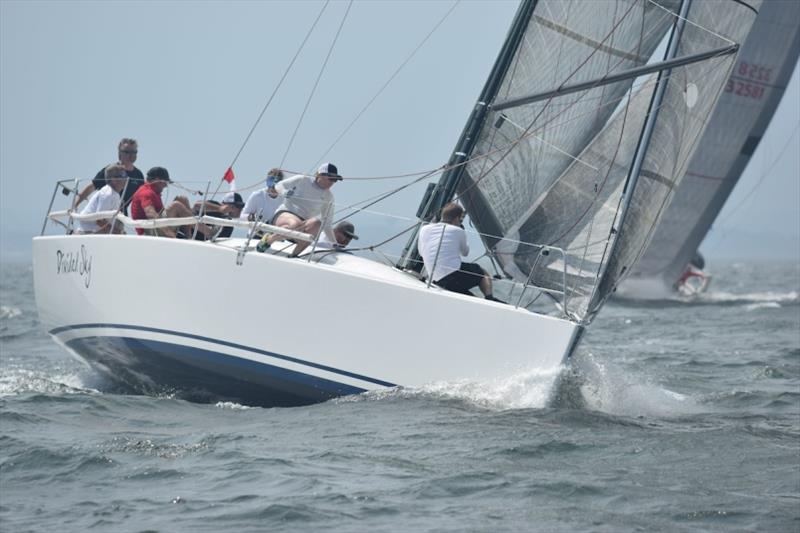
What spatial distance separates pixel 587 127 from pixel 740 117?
1436 cm

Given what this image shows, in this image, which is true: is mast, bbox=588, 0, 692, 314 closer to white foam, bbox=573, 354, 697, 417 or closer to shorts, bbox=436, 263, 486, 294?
white foam, bbox=573, 354, 697, 417

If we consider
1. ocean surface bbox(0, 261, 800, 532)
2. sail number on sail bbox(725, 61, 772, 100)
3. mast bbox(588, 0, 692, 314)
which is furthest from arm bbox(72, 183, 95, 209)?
sail number on sail bbox(725, 61, 772, 100)

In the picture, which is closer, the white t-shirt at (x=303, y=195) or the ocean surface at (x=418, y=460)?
the ocean surface at (x=418, y=460)

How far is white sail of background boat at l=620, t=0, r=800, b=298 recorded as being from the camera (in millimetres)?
23234

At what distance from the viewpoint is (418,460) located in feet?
21.8

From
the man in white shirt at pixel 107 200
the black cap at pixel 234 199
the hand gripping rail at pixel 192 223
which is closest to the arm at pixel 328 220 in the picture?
the hand gripping rail at pixel 192 223

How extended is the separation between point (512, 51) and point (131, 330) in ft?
11.9

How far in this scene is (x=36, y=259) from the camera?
11.0 m

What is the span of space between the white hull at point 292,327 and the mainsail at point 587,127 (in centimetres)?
143

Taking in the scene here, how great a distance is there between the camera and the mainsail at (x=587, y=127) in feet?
30.2

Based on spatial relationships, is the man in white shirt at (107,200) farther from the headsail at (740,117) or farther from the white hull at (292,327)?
the headsail at (740,117)

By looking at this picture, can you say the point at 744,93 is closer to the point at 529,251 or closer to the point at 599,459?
the point at 529,251

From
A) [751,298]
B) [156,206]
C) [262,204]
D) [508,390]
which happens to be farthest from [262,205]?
[751,298]

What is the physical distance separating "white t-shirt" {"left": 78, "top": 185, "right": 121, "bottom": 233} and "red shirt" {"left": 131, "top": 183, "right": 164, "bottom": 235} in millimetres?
447
